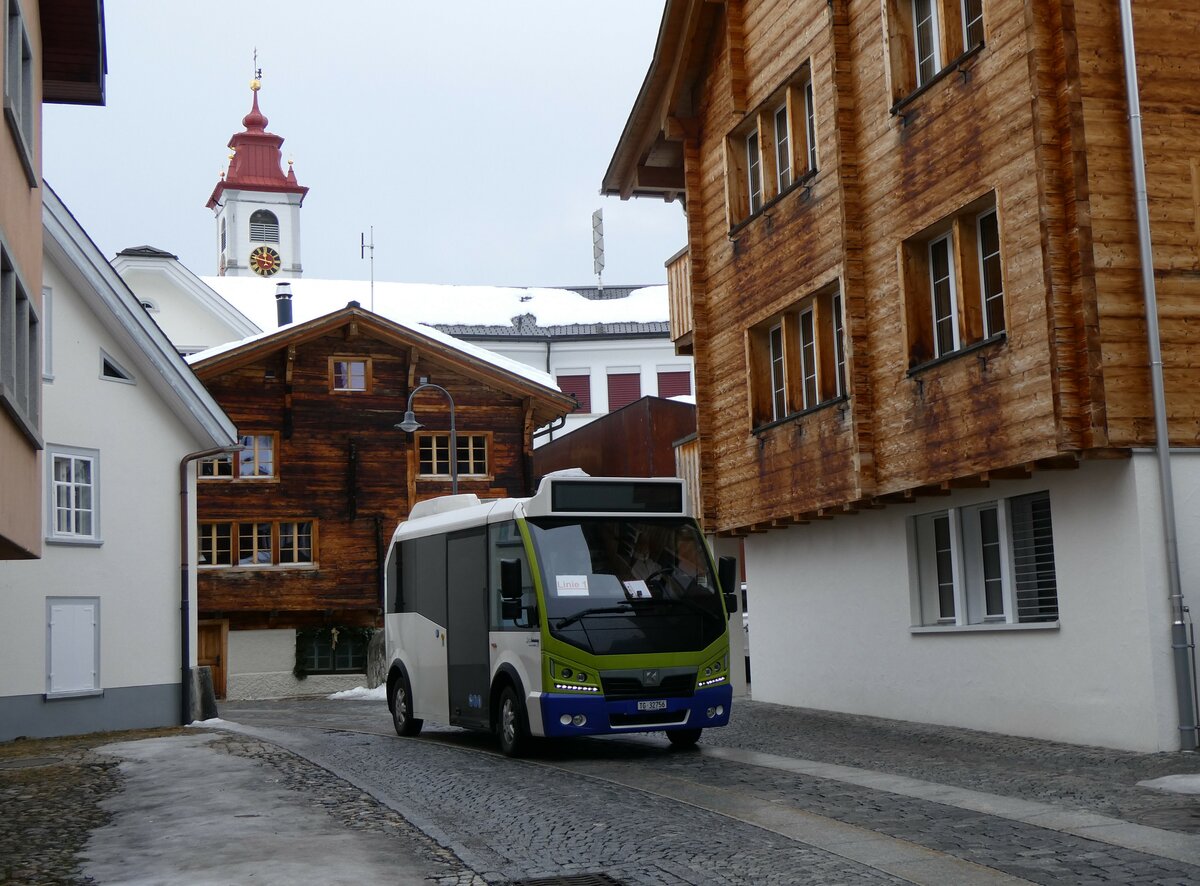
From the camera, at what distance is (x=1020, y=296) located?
15.8 metres

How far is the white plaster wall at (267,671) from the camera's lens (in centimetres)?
4325

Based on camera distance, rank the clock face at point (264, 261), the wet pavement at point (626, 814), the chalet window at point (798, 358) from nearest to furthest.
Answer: the wet pavement at point (626, 814) < the chalet window at point (798, 358) < the clock face at point (264, 261)

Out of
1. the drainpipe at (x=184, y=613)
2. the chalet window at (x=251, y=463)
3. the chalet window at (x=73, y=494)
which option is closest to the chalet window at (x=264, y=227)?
the chalet window at (x=251, y=463)

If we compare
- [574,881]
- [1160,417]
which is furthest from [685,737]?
[574,881]

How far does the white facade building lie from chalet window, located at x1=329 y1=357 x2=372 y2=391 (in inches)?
611

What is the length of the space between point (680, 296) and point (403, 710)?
9115 millimetres

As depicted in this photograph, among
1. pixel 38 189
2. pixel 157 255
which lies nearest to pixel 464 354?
pixel 157 255

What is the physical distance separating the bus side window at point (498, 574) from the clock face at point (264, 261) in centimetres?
7316

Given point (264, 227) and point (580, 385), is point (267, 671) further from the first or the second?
point (264, 227)

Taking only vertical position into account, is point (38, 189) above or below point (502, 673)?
above

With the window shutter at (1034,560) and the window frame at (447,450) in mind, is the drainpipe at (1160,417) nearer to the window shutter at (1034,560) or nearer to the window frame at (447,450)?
the window shutter at (1034,560)

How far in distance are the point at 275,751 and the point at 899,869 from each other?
33.9 feet

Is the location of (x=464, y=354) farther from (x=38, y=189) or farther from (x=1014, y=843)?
(x=1014, y=843)

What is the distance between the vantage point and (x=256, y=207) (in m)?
93.6
